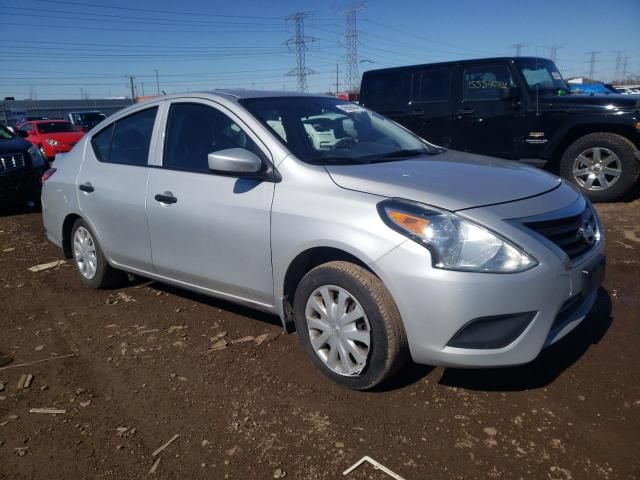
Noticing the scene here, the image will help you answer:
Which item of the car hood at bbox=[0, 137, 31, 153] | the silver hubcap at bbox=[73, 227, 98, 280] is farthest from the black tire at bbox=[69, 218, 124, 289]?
the car hood at bbox=[0, 137, 31, 153]

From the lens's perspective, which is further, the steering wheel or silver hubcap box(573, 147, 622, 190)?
silver hubcap box(573, 147, 622, 190)

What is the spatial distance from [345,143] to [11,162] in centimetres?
692

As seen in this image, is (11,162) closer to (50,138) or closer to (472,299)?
(472,299)

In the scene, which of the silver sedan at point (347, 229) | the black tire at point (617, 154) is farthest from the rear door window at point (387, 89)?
the silver sedan at point (347, 229)

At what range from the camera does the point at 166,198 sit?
3576 millimetres

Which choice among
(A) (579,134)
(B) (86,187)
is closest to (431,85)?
(A) (579,134)

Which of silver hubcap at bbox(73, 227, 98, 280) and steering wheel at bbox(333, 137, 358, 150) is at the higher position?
steering wheel at bbox(333, 137, 358, 150)

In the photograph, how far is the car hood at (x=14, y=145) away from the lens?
27.4ft

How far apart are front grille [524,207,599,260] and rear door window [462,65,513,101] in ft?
17.8

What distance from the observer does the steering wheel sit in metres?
3.43

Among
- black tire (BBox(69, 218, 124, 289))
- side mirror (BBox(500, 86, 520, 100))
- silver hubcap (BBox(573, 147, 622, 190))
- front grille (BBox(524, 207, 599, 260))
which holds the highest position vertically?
side mirror (BBox(500, 86, 520, 100))

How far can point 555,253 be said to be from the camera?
2514 mm

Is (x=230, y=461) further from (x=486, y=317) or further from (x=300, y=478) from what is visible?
(x=486, y=317)

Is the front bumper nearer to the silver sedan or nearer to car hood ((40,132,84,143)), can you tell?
the silver sedan
